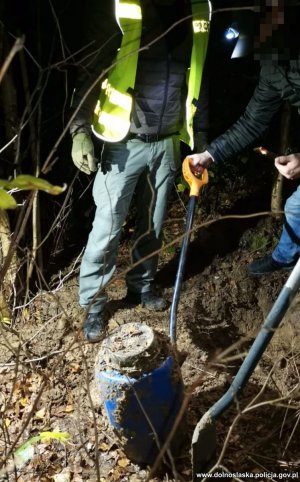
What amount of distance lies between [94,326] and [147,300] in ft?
1.69

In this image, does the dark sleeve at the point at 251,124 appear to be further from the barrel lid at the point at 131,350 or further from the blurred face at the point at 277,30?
the barrel lid at the point at 131,350

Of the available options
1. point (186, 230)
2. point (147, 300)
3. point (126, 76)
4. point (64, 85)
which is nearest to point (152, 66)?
point (126, 76)

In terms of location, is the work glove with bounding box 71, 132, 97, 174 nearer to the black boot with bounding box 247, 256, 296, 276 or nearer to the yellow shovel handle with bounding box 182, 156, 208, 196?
the yellow shovel handle with bounding box 182, 156, 208, 196

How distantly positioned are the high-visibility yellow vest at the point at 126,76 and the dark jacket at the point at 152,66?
0.08m

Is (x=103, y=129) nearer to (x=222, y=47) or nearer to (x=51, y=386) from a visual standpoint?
(x=51, y=386)

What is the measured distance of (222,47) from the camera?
4340 millimetres

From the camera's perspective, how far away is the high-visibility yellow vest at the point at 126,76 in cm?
266

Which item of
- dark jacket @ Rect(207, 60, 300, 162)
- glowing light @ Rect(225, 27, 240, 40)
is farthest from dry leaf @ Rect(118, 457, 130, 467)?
glowing light @ Rect(225, 27, 240, 40)

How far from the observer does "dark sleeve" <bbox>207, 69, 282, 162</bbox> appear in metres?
3.21

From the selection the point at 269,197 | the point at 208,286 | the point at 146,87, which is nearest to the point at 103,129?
the point at 146,87

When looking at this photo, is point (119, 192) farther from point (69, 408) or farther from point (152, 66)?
point (69, 408)

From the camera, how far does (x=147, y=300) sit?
3564 millimetres

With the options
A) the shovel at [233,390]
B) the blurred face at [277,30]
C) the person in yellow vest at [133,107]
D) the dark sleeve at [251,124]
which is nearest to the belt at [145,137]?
the person in yellow vest at [133,107]

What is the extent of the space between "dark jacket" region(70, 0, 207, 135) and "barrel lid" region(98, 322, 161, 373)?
1.43 m
